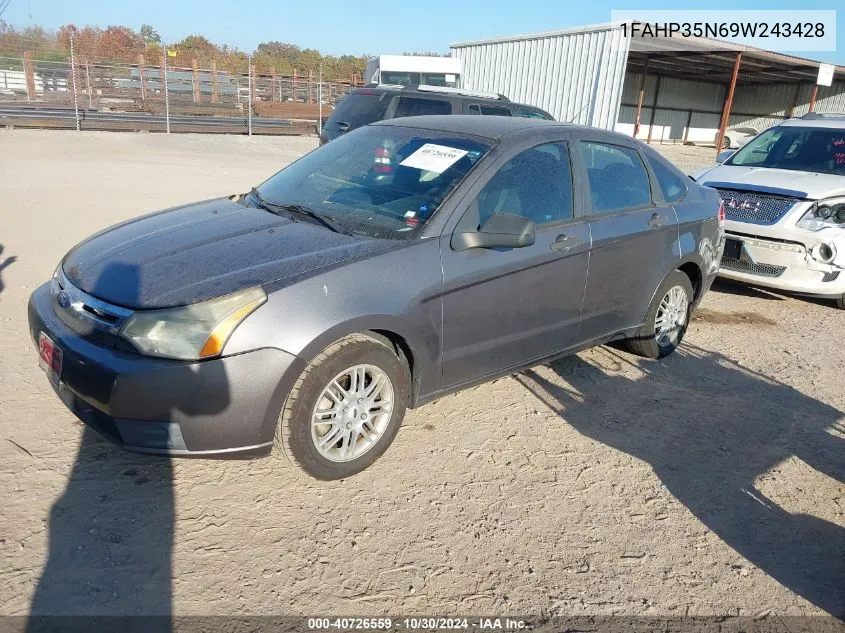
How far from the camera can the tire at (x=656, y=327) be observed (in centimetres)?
475

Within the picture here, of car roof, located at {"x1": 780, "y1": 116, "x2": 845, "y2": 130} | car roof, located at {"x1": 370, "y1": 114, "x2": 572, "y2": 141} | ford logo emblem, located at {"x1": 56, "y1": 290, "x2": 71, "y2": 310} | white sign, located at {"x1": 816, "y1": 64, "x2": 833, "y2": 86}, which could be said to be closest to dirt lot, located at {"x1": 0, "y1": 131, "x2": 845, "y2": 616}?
ford logo emblem, located at {"x1": 56, "y1": 290, "x2": 71, "y2": 310}

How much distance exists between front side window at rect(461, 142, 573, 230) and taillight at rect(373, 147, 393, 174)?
0.63 metres

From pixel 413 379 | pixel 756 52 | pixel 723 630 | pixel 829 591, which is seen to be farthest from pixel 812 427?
pixel 756 52

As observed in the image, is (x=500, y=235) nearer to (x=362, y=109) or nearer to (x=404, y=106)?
(x=404, y=106)

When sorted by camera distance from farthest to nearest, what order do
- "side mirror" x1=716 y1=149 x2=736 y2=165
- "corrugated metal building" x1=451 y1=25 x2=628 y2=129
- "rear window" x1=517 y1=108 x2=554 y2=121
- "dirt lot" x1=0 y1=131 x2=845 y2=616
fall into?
"corrugated metal building" x1=451 y1=25 x2=628 y2=129 < "rear window" x1=517 y1=108 x2=554 y2=121 < "side mirror" x1=716 y1=149 x2=736 y2=165 < "dirt lot" x1=0 y1=131 x2=845 y2=616

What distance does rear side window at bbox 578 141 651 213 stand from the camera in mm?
4195

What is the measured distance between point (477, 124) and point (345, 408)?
197 centimetres

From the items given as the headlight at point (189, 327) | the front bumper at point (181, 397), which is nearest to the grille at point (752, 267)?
the front bumper at point (181, 397)

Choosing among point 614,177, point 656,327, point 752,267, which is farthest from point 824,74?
point 614,177

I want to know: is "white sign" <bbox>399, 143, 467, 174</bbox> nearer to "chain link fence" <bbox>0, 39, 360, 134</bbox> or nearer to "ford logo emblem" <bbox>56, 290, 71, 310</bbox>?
"ford logo emblem" <bbox>56, 290, 71, 310</bbox>

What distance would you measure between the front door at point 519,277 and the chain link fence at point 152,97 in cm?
1900

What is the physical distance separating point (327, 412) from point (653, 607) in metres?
1.57

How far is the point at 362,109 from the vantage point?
428 inches

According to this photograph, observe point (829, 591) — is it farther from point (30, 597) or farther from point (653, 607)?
point (30, 597)
